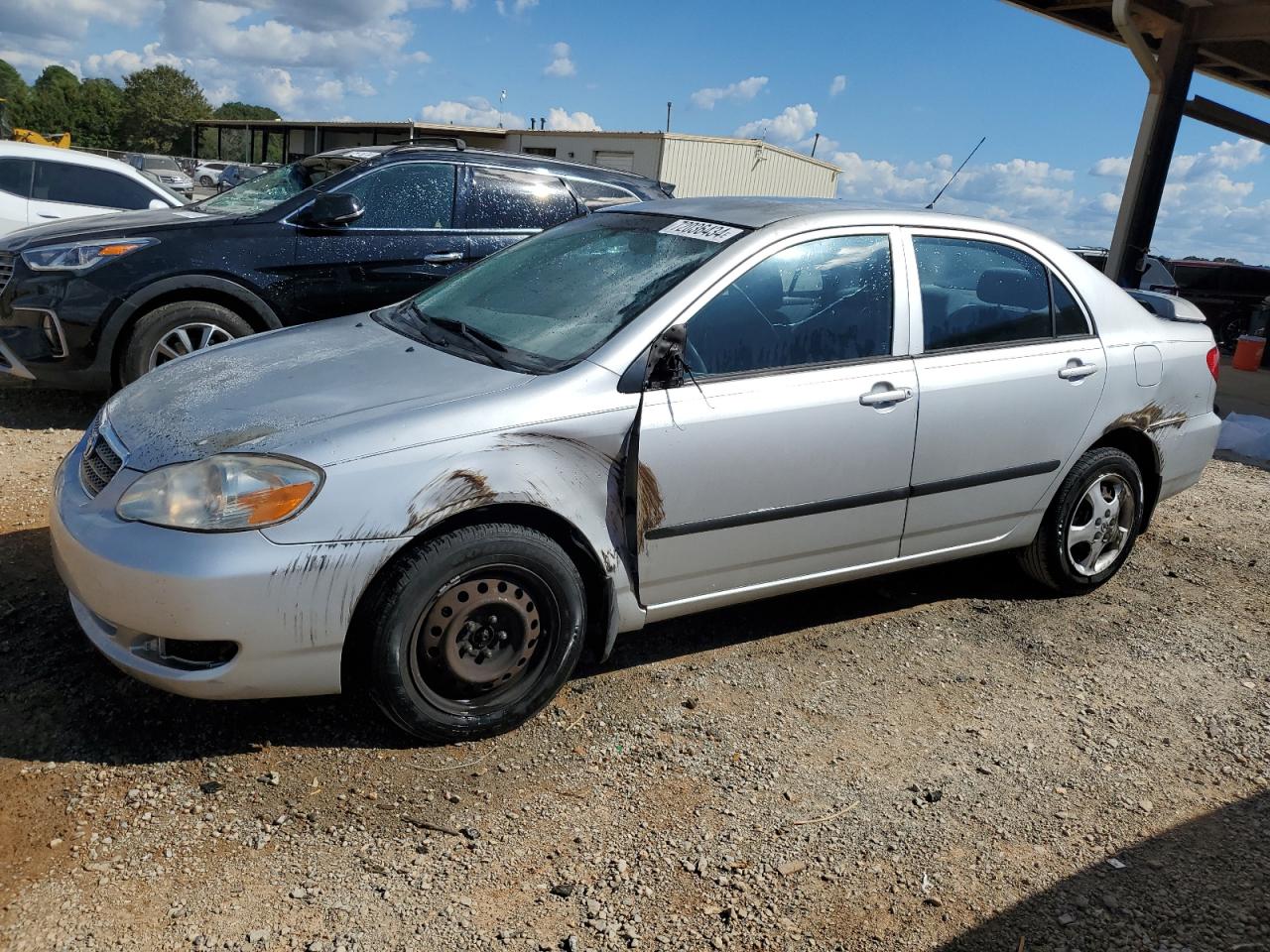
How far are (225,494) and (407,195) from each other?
13.5 ft

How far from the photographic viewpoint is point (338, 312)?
622 cm

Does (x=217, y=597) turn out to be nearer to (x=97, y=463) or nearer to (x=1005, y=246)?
(x=97, y=463)

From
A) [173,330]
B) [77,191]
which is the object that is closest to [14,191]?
[77,191]

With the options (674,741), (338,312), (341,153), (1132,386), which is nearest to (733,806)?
(674,741)

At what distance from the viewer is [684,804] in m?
2.92

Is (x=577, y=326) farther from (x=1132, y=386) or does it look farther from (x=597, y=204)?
(x=597, y=204)

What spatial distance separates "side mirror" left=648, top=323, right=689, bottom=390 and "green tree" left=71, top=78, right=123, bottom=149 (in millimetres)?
83011

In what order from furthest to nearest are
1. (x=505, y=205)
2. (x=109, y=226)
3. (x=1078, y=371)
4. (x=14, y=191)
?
1. (x=14, y=191)
2. (x=505, y=205)
3. (x=109, y=226)
4. (x=1078, y=371)

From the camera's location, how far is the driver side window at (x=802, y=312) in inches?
133

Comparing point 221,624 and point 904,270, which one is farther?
point 904,270

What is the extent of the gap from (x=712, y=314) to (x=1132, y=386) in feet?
7.08

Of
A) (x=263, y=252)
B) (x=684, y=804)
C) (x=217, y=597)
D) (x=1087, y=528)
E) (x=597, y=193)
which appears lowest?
(x=684, y=804)

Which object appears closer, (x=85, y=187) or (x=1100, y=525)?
(x=1100, y=525)

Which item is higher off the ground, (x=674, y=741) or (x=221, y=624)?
(x=221, y=624)
